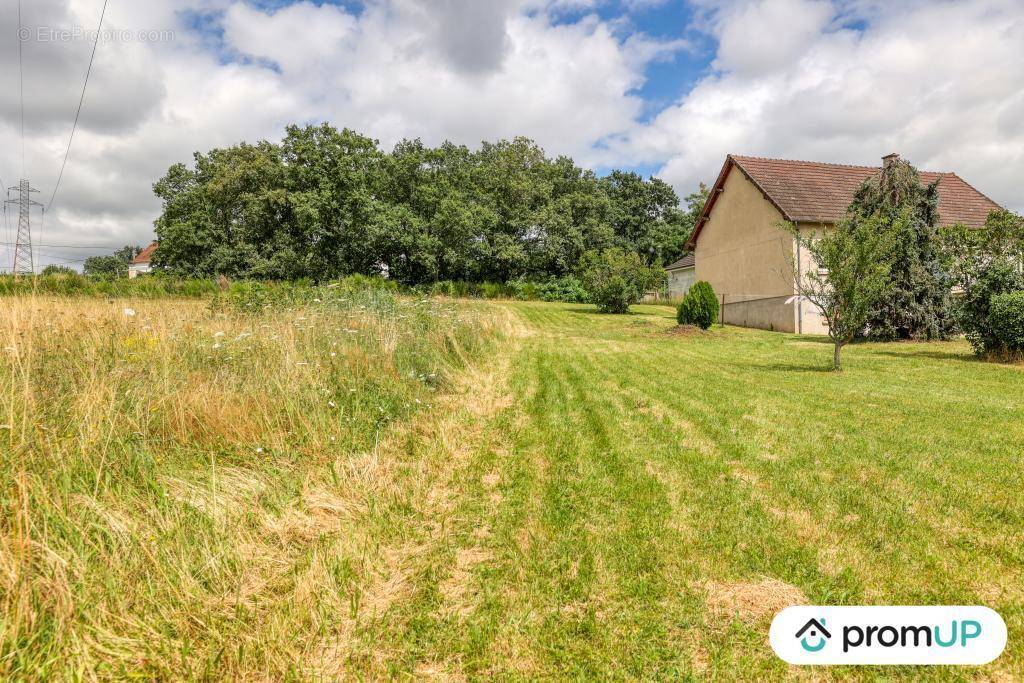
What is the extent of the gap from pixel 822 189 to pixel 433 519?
23.9 meters

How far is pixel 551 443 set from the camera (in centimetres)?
536

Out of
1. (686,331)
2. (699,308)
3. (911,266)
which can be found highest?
(911,266)

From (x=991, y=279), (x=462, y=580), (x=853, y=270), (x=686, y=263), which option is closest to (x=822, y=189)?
(x=991, y=279)

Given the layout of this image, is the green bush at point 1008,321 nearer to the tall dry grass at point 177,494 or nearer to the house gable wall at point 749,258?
the house gable wall at point 749,258

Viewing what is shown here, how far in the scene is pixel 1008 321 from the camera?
34.4ft

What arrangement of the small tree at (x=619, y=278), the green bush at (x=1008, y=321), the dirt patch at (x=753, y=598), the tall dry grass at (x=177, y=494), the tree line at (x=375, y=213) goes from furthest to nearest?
the tree line at (x=375, y=213) → the small tree at (x=619, y=278) → the green bush at (x=1008, y=321) → the dirt patch at (x=753, y=598) → the tall dry grass at (x=177, y=494)

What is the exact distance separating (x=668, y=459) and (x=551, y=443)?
1.19 meters

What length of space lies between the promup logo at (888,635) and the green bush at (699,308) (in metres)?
15.9

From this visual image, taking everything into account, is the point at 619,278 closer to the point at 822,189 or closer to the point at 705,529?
the point at 822,189

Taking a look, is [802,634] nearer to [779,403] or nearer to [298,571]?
[298,571]

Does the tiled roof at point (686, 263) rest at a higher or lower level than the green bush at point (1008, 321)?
higher

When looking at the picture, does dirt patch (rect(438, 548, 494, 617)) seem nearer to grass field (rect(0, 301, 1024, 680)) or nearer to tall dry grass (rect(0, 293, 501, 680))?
grass field (rect(0, 301, 1024, 680))

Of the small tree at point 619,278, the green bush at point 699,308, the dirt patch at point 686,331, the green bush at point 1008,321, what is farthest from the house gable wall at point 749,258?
the green bush at point 1008,321

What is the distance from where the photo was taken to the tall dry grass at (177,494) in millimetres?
2275
